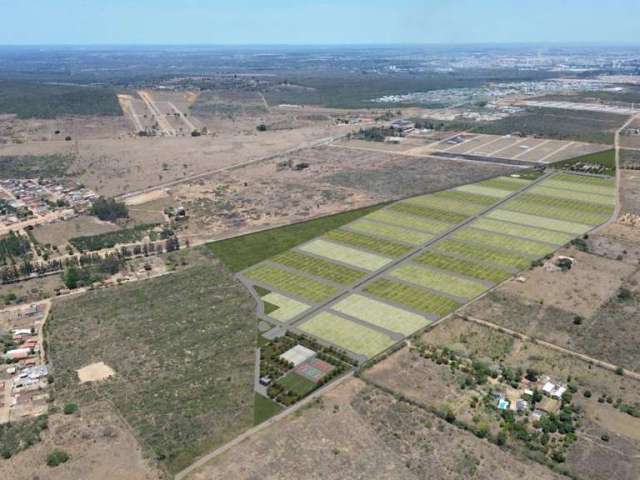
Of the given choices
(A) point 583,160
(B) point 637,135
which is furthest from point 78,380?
(B) point 637,135

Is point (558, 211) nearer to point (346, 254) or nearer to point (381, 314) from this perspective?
point (346, 254)

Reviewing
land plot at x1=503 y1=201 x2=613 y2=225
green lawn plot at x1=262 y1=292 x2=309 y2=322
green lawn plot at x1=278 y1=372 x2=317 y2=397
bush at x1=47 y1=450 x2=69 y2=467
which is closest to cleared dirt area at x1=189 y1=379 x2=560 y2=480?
green lawn plot at x1=278 y1=372 x2=317 y2=397

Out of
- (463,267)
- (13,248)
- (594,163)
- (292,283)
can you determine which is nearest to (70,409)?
(292,283)

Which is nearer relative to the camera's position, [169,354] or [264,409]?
[264,409]

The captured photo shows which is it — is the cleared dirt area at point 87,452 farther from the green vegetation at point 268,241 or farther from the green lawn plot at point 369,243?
the green lawn plot at point 369,243

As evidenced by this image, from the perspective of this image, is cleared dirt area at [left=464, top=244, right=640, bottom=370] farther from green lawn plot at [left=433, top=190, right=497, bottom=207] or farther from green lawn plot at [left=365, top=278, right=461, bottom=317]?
green lawn plot at [left=433, top=190, right=497, bottom=207]

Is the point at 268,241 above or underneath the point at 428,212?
underneath

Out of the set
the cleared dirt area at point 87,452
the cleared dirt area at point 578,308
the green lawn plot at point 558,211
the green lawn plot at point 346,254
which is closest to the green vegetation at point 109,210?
the green lawn plot at point 346,254

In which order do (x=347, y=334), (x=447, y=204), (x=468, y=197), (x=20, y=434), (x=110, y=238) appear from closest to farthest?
(x=20, y=434)
(x=347, y=334)
(x=110, y=238)
(x=447, y=204)
(x=468, y=197)
